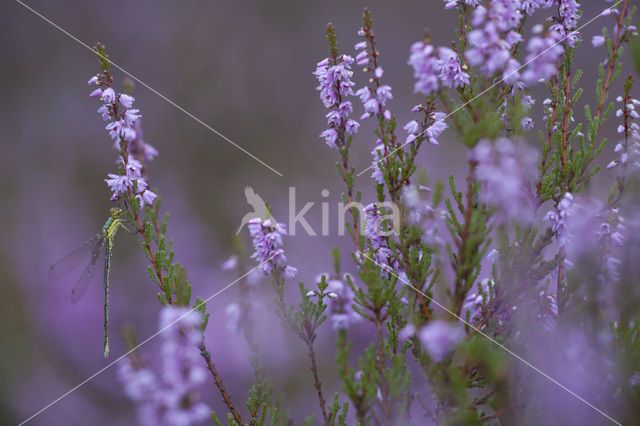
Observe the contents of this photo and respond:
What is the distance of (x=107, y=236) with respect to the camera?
2.50 metres

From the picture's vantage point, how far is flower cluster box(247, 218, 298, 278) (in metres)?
2.09

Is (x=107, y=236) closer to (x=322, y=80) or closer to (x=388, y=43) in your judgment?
(x=322, y=80)

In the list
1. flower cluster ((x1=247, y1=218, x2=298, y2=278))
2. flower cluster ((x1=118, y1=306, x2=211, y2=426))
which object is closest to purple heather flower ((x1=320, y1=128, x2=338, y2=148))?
flower cluster ((x1=247, y1=218, x2=298, y2=278))

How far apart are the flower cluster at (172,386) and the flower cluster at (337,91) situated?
4.28 ft

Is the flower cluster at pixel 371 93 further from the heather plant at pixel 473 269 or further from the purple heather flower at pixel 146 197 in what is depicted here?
the purple heather flower at pixel 146 197

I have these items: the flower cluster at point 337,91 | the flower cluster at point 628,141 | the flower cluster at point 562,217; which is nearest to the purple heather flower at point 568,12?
the flower cluster at point 628,141

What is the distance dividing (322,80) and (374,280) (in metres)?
1.09

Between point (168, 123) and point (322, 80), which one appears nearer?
point (322, 80)

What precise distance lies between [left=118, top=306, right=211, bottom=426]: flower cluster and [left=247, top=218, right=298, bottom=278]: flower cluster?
2.65ft

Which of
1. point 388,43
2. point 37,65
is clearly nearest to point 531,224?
point 388,43

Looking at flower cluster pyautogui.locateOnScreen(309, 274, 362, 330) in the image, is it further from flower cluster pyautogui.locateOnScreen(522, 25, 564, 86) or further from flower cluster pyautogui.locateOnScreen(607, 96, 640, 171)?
flower cluster pyautogui.locateOnScreen(607, 96, 640, 171)

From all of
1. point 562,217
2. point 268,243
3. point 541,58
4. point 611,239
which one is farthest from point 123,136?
point 611,239

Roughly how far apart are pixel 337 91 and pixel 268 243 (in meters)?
0.82

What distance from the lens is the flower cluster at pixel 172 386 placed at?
1.25m
